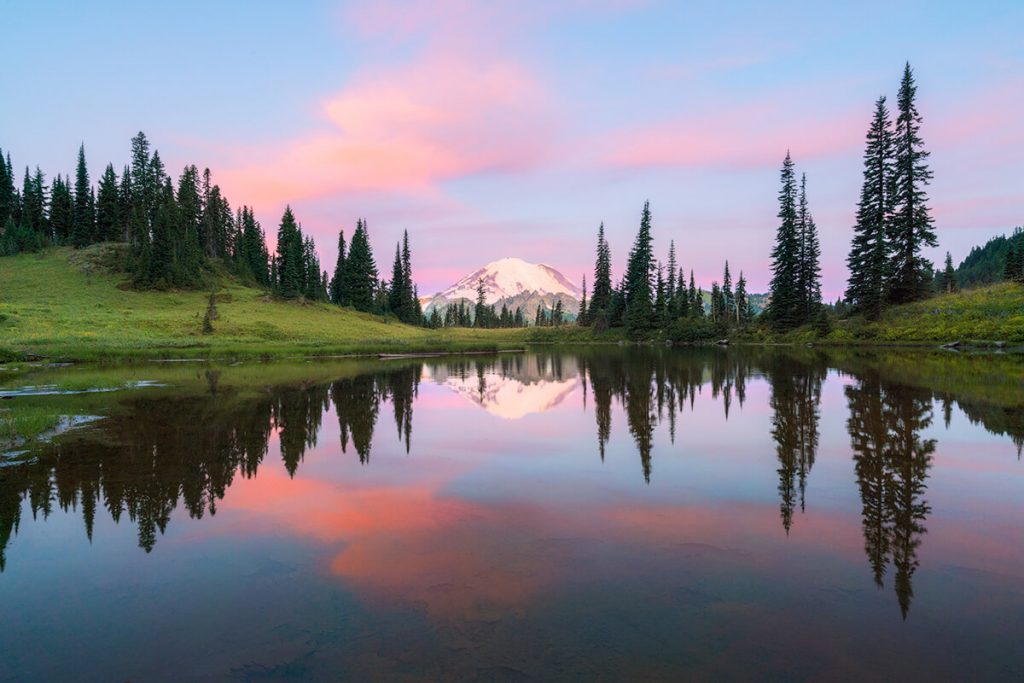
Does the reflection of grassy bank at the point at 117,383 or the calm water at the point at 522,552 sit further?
the reflection of grassy bank at the point at 117,383

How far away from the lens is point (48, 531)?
8547mm

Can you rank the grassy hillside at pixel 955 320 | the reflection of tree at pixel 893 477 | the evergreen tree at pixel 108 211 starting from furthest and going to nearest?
the evergreen tree at pixel 108 211
the grassy hillside at pixel 955 320
the reflection of tree at pixel 893 477

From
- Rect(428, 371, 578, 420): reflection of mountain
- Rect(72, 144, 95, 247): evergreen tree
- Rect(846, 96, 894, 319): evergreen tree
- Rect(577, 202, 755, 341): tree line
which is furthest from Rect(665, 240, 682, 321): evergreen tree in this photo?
Rect(72, 144, 95, 247): evergreen tree

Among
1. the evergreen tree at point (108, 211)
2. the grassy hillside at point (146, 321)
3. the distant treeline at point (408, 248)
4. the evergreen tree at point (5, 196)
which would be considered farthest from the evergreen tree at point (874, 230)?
the evergreen tree at point (5, 196)

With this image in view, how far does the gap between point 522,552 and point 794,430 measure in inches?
434

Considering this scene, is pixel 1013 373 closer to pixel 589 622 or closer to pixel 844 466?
pixel 844 466

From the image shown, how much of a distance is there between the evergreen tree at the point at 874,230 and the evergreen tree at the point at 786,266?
10097 millimetres

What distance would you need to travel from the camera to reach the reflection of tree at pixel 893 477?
7.05m

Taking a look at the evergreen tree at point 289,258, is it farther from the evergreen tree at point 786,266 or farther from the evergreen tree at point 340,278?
the evergreen tree at point 786,266

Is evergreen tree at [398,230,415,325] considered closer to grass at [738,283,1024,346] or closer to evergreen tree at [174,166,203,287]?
evergreen tree at [174,166,203,287]

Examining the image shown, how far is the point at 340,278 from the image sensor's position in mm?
115938

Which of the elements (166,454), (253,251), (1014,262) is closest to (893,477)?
(166,454)

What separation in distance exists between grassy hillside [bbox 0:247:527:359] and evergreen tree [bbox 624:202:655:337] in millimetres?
34105

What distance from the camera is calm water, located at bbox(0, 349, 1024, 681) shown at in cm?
511
